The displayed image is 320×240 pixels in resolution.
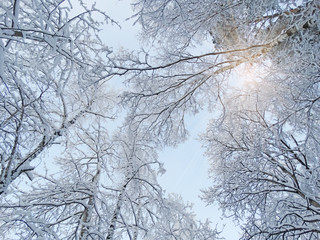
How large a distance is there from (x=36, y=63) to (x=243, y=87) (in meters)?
3.45

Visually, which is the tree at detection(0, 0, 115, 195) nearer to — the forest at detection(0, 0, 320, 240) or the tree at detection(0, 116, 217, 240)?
the forest at detection(0, 0, 320, 240)

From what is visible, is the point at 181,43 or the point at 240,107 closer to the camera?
the point at 181,43

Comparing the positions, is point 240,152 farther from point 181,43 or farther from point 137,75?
point 137,75

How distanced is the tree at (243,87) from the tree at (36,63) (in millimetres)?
677

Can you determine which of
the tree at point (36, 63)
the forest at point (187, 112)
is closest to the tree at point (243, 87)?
the forest at point (187, 112)

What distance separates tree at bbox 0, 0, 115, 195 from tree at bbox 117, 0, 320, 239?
68cm

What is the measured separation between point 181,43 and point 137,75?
4.62ft

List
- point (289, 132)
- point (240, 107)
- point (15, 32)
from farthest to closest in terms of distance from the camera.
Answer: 1. point (289, 132)
2. point (240, 107)
3. point (15, 32)

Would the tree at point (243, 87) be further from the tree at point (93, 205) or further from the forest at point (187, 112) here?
the tree at point (93, 205)

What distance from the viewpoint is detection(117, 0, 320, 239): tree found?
9.13 feet

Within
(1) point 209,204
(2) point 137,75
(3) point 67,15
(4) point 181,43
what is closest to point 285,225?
(1) point 209,204

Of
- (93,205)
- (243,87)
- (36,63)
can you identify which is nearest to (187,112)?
(243,87)

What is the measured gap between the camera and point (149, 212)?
4.29 m

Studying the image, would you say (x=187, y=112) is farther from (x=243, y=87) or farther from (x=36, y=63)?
(x=36, y=63)
